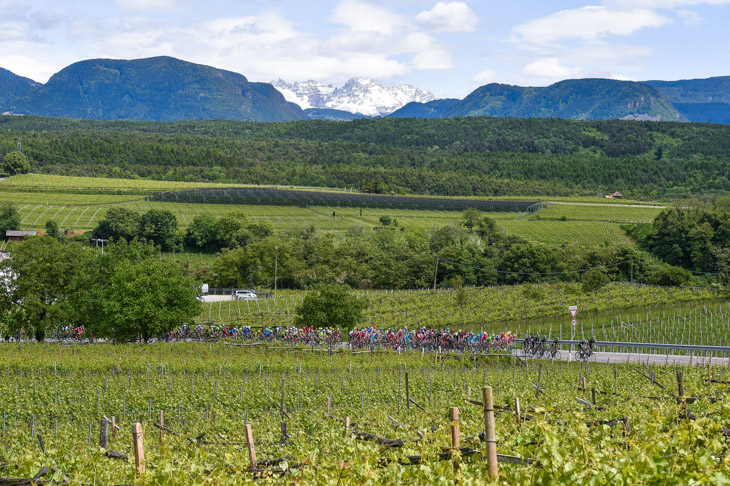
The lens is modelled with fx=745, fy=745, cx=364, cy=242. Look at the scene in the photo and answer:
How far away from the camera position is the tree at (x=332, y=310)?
→ 47938mm

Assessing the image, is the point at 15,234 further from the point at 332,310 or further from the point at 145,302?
the point at 332,310

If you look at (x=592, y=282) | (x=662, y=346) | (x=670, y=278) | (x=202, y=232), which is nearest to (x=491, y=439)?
(x=662, y=346)

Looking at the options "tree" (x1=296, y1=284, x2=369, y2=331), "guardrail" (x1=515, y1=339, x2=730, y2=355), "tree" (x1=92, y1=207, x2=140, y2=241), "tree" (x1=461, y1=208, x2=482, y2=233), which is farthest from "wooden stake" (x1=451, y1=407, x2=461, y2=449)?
"tree" (x1=461, y1=208, x2=482, y2=233)

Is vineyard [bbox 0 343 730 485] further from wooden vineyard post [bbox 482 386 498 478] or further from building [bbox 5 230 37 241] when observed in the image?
building [bbox 5 230 37 241]

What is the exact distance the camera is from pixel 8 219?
106 metres

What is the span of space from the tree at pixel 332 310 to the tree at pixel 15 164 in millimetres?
132977

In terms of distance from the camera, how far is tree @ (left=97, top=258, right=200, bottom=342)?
4453 cm

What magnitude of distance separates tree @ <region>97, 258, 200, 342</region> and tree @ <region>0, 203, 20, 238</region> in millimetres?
66306

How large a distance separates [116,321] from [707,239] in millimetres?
72271

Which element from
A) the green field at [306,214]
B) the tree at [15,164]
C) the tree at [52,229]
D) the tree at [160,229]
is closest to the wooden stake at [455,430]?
the green field at [306,214]

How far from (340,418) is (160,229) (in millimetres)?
87900

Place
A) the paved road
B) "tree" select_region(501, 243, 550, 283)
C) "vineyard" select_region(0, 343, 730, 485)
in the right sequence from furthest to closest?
"tree" select_region(501, 243, 550, 283)
the paved road
"vineyard" select_region(0, 343, 730, 485)

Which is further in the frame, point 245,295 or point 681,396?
point 245,295

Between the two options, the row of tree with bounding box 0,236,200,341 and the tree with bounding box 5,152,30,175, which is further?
the tree with bounding box 5,152,30,175
